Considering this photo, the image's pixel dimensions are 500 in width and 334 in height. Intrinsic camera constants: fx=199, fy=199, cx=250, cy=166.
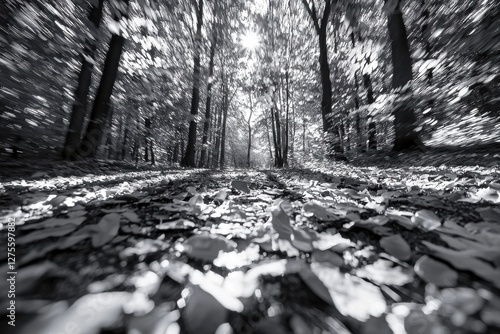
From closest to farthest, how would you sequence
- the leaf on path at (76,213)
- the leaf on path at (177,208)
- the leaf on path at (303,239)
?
the leaf on path at (303,239) → the leaf on path at (76,213) → the leaf on path at (177,208)

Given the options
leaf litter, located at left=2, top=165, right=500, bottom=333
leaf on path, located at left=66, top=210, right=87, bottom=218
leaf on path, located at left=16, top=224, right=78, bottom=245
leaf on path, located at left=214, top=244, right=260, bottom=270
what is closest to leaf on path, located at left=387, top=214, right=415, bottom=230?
leaf litter, located at left=2, top=165, right=500, bottom=333

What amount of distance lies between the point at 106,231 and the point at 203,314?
21.8 inches

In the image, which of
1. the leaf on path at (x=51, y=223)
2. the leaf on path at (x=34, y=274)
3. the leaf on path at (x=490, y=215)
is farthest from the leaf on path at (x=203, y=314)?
the leaf on path at (x=490, y=215)

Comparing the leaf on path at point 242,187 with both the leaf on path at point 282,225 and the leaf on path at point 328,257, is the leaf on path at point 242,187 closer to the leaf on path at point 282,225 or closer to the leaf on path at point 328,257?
the leaf on path at point 282,225

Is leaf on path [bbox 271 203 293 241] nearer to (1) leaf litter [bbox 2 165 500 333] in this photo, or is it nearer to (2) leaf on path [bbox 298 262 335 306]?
(1) leaf litter [bbox 2 165 500 333]

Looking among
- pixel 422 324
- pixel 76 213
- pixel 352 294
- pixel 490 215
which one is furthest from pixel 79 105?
pixel 490 215

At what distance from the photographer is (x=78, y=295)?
0.42 metres

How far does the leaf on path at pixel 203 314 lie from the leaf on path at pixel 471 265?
59 cm

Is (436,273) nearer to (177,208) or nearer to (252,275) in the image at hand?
(252,275)

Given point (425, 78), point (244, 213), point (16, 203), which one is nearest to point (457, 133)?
point (425, 78)

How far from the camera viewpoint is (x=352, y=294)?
0.43 metres

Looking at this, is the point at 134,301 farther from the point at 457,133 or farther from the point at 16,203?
the point at 457,133

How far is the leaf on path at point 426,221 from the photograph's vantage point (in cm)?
75

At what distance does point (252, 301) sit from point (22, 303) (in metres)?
0.43
